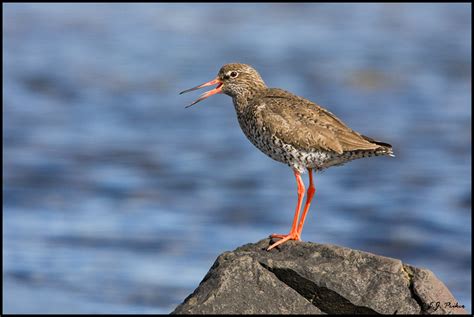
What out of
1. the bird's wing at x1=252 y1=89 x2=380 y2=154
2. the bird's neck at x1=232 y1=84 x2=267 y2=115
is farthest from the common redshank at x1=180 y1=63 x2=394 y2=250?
the bird's neck at x1=232 y1=84 x2=267 y2=115

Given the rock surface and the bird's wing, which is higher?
the bird's wing

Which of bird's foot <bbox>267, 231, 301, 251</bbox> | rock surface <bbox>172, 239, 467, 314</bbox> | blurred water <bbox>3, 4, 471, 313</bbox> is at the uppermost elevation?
blurred water <bbox>3, 4, 471, 313</bbox>

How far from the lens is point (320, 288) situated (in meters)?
6.86

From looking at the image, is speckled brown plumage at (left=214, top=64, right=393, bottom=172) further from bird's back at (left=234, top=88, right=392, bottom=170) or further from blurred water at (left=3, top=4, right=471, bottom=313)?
blurred water at (left=3, top=4, right=471, bottom=313)

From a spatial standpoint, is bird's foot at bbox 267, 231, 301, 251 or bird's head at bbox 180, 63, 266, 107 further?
bird's head at bbox 180, 63, 266, 107

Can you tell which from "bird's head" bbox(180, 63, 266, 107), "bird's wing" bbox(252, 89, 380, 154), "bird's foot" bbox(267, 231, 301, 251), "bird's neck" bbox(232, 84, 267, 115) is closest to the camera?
"bird's foot" bbox(267, 231, 301, 251)

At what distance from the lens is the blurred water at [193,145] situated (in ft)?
47.0

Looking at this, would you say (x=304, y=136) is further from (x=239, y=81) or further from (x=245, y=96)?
(x=239, y=81)

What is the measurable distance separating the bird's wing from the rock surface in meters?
1.36

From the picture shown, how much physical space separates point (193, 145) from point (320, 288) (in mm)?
13142

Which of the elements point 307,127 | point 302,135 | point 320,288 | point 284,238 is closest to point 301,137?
point 302,135

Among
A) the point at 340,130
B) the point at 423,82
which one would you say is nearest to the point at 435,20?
the point at 423,82

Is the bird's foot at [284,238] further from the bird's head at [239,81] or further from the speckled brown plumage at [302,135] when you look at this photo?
the bird's head at [239,81]

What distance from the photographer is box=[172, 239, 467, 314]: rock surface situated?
675cm
